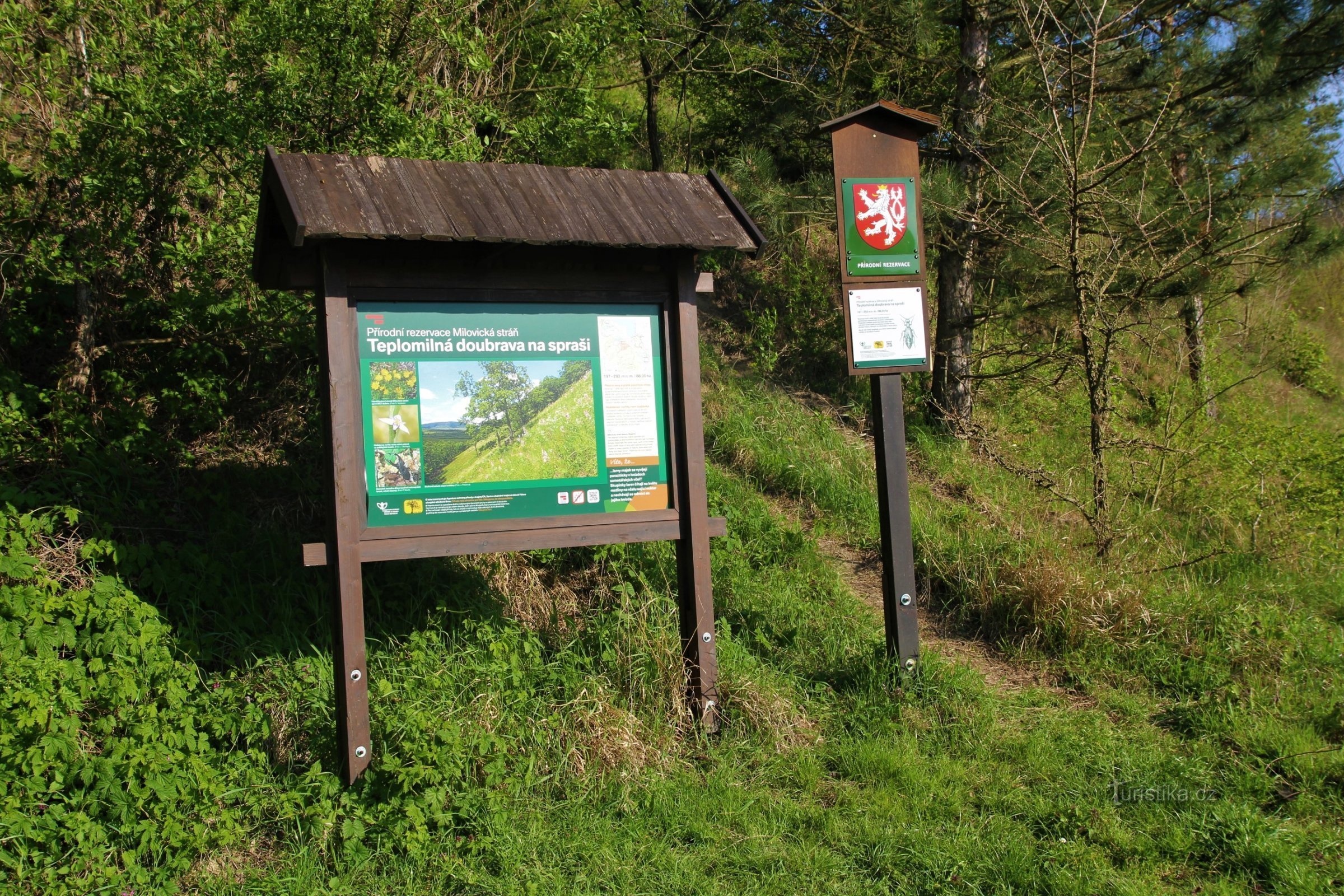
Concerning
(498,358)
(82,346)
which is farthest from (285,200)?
(82,346)

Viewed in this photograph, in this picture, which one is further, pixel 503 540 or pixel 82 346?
pixel 82 346

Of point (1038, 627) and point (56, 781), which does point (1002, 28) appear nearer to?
point (1038, 627)

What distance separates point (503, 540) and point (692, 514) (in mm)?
1000

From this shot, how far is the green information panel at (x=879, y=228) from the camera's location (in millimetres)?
5297

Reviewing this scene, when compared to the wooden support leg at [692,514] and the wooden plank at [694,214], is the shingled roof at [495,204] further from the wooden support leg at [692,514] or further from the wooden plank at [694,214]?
the wooden support leg at [692,514]

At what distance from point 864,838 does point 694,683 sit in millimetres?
1258

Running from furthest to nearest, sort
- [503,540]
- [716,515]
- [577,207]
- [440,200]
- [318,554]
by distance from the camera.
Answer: [716,515] → [577,207] → [503,540] → [440,200] → [318,554]

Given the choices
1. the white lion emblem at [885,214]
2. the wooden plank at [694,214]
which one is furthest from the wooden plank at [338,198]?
the white lion emblem at [885,214]

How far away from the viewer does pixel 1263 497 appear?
7.51 meters

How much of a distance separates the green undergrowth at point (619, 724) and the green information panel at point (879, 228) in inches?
85.8

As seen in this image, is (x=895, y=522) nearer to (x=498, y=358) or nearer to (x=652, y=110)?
(x=498, y=358)

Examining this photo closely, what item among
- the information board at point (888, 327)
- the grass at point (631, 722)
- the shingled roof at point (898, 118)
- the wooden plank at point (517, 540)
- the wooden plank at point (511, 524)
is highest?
the shingled roof at point (898, 118)

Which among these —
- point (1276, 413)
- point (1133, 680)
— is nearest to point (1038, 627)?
point (1133, 680)

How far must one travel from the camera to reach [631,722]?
15.1 ft
